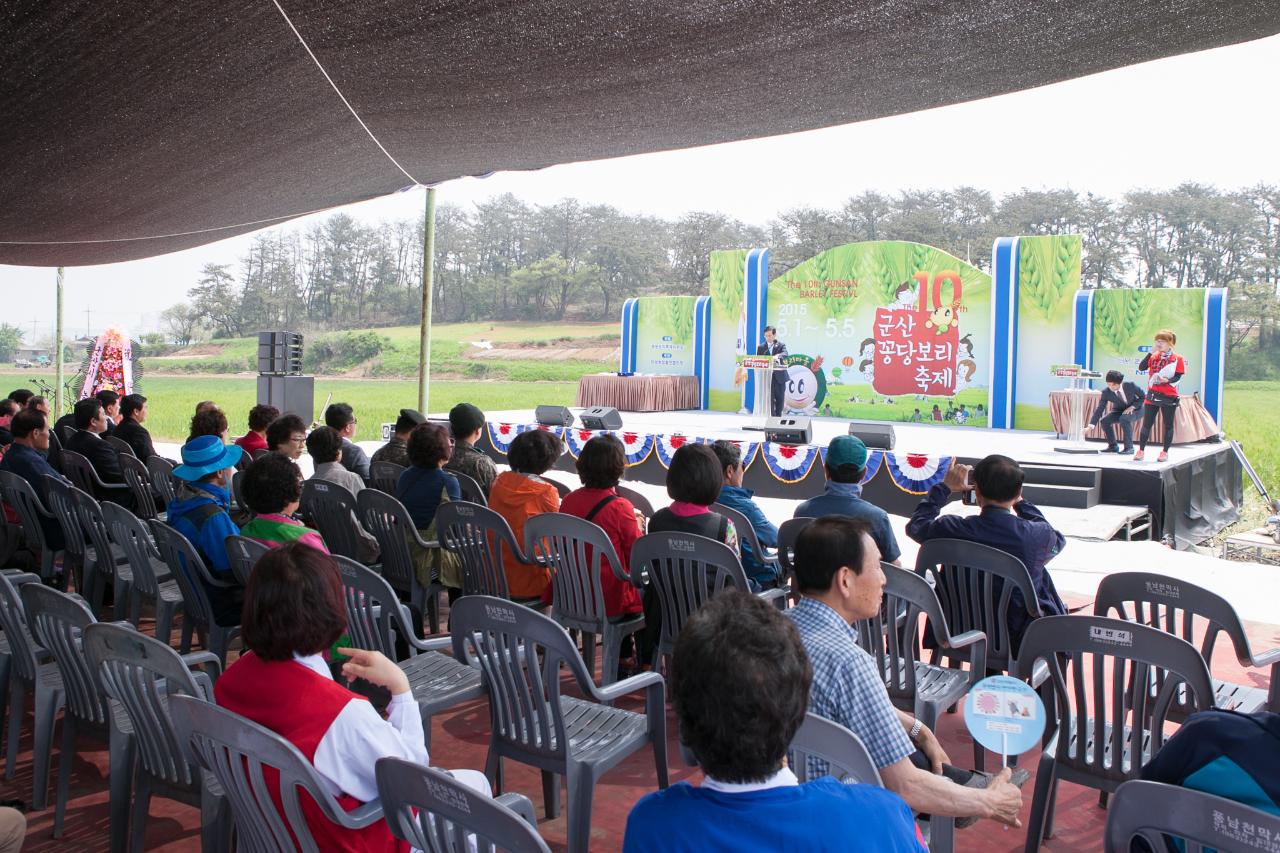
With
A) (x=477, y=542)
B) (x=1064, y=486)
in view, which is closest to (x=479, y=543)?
(x=477, y=542)

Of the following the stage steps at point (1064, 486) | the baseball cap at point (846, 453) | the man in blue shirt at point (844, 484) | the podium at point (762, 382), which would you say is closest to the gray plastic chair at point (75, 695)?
the man in blue shirt at point (844, 484)

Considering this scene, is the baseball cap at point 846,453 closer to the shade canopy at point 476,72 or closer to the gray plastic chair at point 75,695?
the shade canopy at point 476,72

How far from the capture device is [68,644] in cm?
257

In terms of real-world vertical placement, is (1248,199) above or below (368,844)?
above

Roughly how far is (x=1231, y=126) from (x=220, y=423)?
46824mm

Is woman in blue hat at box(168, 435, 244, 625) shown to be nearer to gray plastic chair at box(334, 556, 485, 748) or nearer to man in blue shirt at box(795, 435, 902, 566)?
gray plastic chair at box(334, 556, 485, 748)

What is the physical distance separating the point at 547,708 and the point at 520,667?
0.12 metres

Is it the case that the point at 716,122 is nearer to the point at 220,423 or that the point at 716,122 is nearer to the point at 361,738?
the point at 220,423

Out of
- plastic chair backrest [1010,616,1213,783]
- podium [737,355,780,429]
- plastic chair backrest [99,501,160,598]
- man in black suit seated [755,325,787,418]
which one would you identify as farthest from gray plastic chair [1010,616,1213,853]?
man in black suit seated [755,325,787,418]

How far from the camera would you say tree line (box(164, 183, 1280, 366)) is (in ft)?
112

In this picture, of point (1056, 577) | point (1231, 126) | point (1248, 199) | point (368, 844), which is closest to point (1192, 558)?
point (1056, 577)

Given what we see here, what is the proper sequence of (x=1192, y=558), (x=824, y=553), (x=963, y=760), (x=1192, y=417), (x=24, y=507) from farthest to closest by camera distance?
(x=1192, y=417) < (x=1192, y=558) < (x=24, y=507) < (x=963, y=760) < (x=824, y=553)

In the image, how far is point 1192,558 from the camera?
270 inches

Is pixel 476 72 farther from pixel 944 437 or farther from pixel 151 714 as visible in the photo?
pixel 944 437
